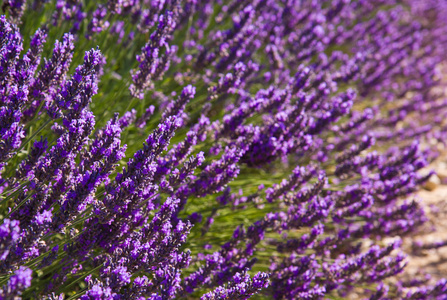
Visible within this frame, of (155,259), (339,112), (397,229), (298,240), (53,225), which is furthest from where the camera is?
(397,229)

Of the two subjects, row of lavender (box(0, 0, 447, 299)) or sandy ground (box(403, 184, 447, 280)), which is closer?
row of lavender (box(0, 0, 447, 299))

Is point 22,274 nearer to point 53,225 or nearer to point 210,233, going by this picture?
point 53,225

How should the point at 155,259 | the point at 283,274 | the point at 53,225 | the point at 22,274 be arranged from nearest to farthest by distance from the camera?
1. the point at 22,274
2. the point at 53,225
3. the point at 155,259
4. the point at 283,274

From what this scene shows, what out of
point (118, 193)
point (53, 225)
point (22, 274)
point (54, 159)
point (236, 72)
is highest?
point (236, 72)

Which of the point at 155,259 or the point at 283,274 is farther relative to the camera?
the point at 283,274

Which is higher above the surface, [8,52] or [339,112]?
[339,112]

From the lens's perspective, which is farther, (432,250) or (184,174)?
(432,250)

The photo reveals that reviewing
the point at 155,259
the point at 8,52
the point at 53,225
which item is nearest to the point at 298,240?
the point at 155,259

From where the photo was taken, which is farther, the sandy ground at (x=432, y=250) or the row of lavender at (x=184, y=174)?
the sandy ground at (x=432, y=250)
